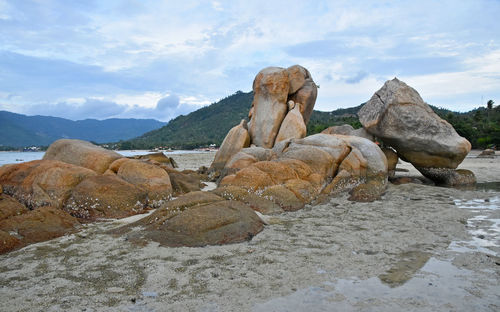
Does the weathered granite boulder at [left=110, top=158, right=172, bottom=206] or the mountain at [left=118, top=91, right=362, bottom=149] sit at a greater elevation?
the mountain at [left=118, top=91, right=362, bottom=149]

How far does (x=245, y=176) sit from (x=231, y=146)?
7.83 metres

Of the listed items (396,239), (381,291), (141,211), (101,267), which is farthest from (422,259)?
(141,211)

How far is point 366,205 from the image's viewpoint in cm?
1022

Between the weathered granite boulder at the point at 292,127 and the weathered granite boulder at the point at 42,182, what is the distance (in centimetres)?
1020

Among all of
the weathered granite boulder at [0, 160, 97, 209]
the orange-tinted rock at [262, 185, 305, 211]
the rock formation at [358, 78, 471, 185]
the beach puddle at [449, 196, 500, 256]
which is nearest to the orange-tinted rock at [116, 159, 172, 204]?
the weathered granite boulder at [0, 160, 97, 209]

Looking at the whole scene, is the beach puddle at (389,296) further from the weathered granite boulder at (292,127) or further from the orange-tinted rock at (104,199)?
the weathered granite boulder at (292,127)

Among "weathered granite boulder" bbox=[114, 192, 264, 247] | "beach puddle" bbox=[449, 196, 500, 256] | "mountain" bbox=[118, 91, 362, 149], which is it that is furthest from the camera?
"mountain" bbox=[118, 91, 362, 149]

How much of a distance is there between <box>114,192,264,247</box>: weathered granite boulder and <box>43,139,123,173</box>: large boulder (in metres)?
4.50

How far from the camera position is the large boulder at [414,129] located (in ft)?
46.4

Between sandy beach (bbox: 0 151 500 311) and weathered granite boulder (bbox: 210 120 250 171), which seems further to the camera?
weathered granite boulder (bbox: 210 120 250 171)

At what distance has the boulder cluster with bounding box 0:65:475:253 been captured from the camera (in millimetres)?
6930

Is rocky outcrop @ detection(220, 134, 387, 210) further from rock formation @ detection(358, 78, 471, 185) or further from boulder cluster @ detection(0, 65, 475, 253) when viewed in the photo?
rock formation @ detection(358, 78, 471, 185)

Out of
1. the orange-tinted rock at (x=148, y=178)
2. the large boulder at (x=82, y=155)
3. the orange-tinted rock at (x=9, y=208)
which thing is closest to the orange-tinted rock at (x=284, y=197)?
the orange-tinted rock at (x=148, y=178)

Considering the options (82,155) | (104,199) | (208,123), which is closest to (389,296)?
(104,199)
